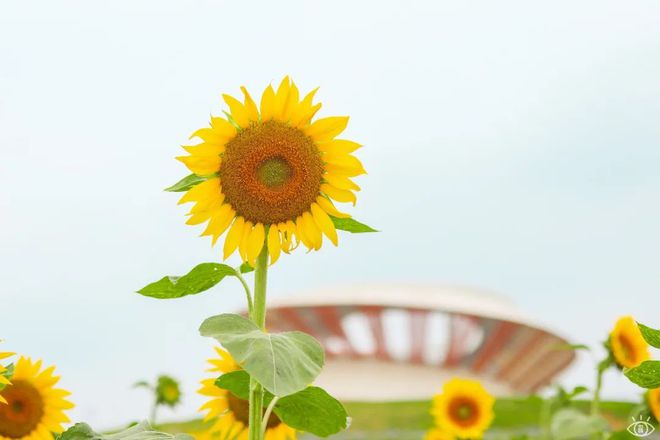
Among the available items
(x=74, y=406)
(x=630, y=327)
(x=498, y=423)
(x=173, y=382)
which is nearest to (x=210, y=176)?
(x=74, y=406)

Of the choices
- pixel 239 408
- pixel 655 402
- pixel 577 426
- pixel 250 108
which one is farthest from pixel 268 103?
pixel 655 402

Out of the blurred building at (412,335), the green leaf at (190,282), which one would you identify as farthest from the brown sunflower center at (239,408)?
the blurred building at (412,335)

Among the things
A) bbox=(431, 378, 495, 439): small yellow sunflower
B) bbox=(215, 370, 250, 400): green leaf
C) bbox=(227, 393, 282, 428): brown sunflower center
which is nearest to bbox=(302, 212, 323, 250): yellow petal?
bbox=(215, 370, 250, 400): green leaf

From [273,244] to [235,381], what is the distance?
407mm

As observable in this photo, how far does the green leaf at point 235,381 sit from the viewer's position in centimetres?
237

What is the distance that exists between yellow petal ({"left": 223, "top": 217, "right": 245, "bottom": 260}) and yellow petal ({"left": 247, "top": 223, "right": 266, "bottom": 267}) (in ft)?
0.12

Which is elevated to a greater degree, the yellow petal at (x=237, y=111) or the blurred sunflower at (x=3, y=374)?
the yellow petal at (x=237, y=111)

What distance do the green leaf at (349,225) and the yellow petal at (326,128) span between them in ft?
0.78

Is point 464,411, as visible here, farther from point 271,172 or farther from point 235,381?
point 271,172

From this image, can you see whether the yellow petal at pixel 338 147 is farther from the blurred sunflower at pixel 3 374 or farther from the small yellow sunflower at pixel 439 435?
the small yellow sunflower at pixel 439 435

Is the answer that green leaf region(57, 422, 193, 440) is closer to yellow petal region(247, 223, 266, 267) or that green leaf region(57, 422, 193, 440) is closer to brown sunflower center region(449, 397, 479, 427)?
yellow petal region(247, 223, 266, 267)

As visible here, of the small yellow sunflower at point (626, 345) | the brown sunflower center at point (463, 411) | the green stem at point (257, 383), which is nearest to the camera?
the green stem at point (257, 383)

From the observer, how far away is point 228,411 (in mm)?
3428

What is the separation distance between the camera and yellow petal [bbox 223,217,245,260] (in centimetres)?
239
